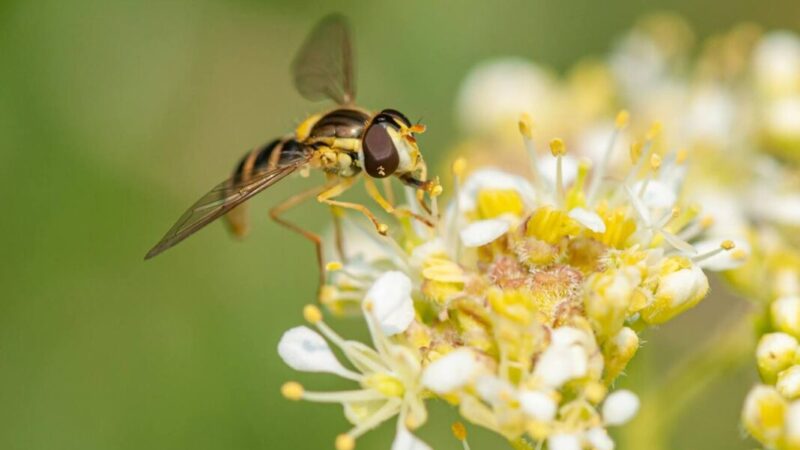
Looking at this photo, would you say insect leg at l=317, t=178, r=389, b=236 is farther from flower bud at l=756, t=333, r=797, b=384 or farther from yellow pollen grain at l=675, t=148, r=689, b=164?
flower bud at l=756, t=333, r=797, b=384

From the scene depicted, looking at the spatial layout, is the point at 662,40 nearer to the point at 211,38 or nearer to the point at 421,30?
the point at 421,30

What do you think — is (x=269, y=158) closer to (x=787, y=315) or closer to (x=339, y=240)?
(x=339, y=240)

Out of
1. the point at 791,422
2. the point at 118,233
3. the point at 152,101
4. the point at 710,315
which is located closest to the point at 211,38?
the point at 152,101

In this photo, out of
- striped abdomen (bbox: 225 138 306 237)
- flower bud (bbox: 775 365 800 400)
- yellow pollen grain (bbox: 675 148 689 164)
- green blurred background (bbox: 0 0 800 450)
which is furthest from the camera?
green blurred background (bbox: 0 0 800 450)

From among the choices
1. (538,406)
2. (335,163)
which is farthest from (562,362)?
(335,163)

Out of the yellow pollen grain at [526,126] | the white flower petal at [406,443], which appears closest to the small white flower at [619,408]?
the white flower petal at [406,443]

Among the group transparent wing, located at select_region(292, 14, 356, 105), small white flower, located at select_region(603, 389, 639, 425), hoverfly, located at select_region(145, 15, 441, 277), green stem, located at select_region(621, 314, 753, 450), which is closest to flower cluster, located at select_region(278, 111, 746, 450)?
small white flower, located at select_region(603, 389, 639, 425)

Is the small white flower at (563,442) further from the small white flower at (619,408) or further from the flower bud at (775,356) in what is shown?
the flower bud at (775,356)
